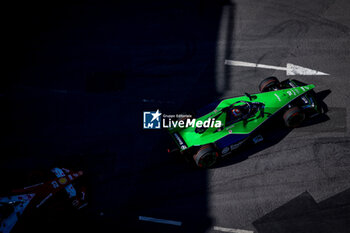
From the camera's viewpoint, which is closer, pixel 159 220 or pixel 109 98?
pixel 159 220

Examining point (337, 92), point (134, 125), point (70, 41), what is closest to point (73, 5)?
point (70, 41)

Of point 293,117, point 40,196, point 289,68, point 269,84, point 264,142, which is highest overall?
point 289,68

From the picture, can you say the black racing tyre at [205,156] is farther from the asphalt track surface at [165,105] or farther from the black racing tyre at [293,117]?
the black racing tyre at [293,117]

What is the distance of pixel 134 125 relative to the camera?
33.3ft

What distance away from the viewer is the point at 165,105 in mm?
10547

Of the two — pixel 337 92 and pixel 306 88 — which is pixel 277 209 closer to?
A: pixel 306 88

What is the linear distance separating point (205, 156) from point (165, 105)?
306 cm

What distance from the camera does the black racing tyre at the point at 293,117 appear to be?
884 cm

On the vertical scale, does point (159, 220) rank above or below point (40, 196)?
below

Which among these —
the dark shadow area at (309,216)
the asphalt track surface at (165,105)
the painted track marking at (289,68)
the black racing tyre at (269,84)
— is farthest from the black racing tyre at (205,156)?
the painted track marking at (289,68)

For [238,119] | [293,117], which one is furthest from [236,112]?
[293,117]

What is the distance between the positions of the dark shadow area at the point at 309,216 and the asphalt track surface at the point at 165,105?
0.03 m

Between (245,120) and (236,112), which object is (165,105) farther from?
(245,120)

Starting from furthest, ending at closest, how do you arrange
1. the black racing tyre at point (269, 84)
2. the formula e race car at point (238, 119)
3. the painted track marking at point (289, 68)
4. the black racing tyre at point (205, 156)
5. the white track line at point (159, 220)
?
the painted track marking at point (289, 68) → the black racing tyre at point (269, 84) → the formula e race car at point (238, 119) → the black racing tyre at point (205, 156) → the white track line at point (159, 220)
